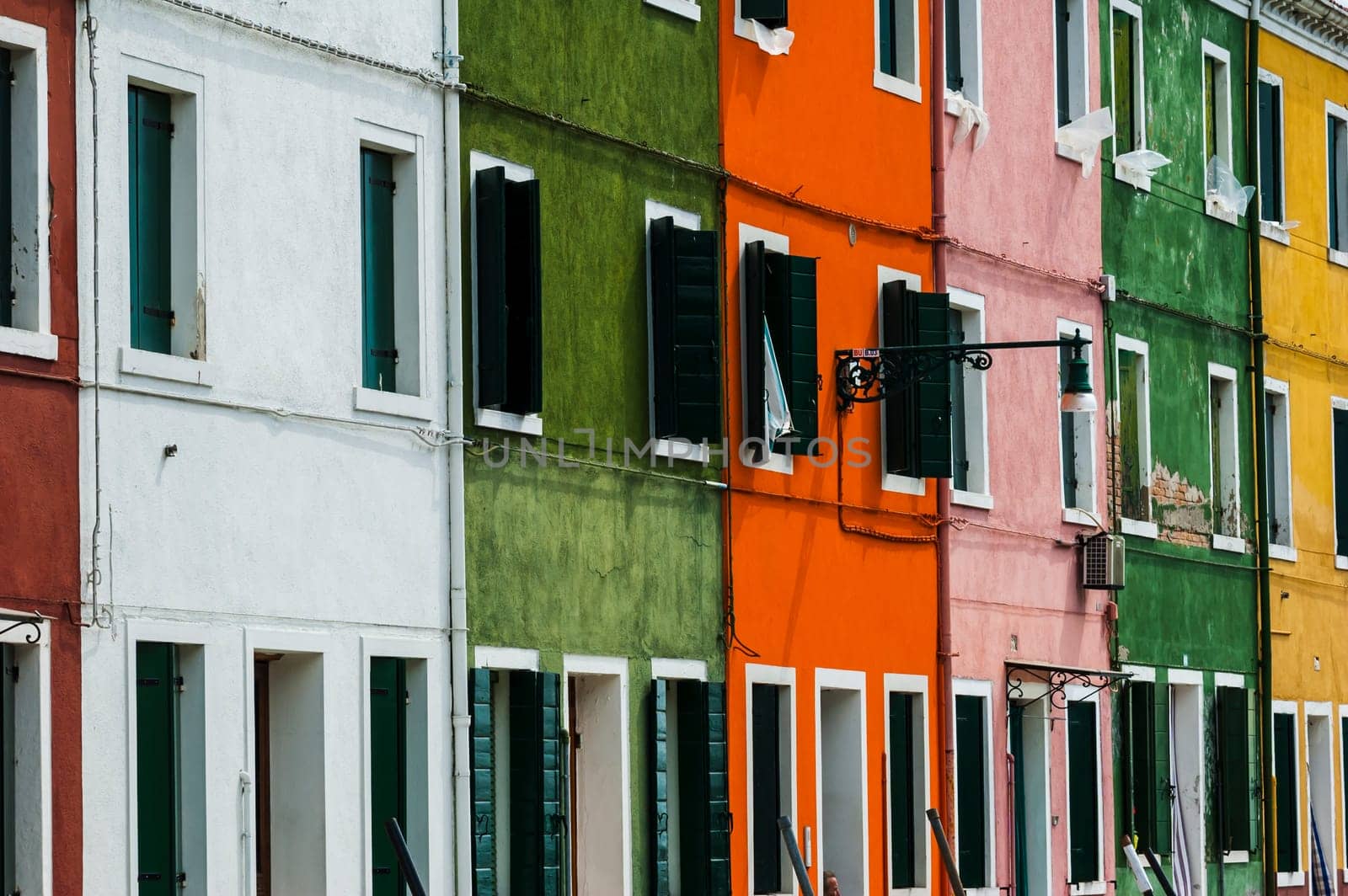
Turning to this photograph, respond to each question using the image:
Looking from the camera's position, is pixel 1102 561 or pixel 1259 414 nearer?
pixel 1102 561

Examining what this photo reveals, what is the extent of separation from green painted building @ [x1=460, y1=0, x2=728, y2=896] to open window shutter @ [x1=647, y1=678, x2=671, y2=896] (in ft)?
0.07

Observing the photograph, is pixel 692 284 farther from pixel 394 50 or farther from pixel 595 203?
pixel 394 50

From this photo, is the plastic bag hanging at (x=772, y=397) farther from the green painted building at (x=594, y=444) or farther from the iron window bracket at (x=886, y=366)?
the iron window bracket at (x=886, y=366)

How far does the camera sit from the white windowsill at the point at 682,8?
2266 cm

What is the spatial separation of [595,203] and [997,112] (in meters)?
7.01

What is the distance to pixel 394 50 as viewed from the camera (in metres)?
19.9

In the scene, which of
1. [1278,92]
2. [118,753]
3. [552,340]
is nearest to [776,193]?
Answer: [552,340]

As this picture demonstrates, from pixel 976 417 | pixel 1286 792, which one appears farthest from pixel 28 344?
pixel 1286 792

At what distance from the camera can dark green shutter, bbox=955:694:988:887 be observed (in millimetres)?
26297

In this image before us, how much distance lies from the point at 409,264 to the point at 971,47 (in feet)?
29.4

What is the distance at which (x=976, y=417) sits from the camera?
2700cm

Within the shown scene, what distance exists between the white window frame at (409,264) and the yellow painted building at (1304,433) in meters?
15.1

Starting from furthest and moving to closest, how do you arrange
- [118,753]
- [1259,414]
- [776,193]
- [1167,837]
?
[1259,414]
[1167,837]
[776,193]
[118,753]

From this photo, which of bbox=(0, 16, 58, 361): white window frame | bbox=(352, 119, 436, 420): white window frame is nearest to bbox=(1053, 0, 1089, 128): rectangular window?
bbox=(352, 119, 436, 420): white window frame
